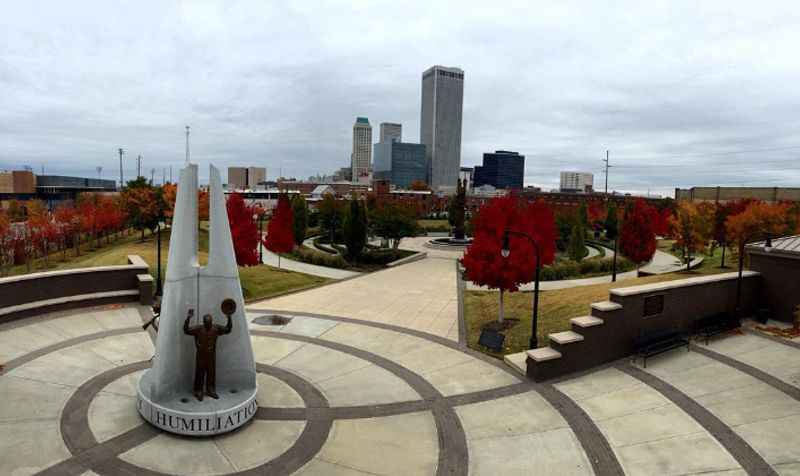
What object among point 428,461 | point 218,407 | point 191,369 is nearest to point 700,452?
point 428,461

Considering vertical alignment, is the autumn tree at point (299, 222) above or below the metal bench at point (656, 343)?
above

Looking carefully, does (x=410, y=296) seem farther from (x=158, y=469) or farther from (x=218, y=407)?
(x=158, y=469)

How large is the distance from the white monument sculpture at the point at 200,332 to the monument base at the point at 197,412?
0.07 ft

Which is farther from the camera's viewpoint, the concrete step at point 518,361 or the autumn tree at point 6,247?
the autumn tree at point 6,247

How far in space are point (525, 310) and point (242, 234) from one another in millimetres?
14916

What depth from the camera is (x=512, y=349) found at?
15.1m

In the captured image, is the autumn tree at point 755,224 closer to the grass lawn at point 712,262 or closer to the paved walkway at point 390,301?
the grass lawn at point 712,262

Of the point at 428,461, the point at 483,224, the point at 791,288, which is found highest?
the point at 483,224

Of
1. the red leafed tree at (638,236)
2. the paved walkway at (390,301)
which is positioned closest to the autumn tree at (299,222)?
the paved walkway at (390,301)

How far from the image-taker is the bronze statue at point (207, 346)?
10.0m

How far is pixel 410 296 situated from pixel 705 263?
22889mm

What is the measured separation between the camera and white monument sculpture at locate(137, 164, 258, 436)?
→ 9961 mm

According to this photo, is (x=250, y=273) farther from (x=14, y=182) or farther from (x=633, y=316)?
(x=14, y=182)

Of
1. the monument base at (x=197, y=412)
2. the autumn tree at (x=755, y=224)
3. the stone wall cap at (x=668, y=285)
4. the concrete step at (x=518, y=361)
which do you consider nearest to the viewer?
the monument base at (x=197, y=412)
